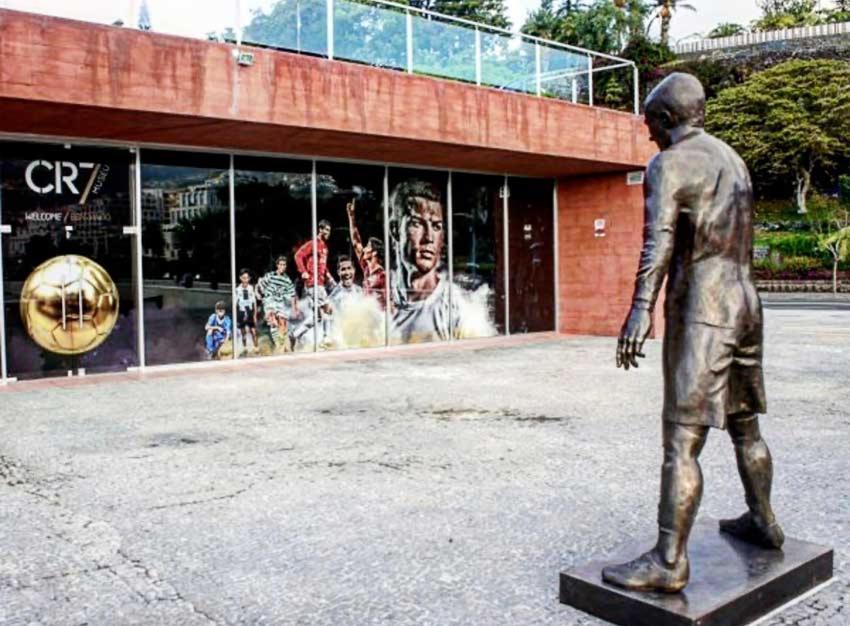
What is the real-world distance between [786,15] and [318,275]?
167 feet

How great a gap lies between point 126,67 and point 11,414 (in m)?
3.88

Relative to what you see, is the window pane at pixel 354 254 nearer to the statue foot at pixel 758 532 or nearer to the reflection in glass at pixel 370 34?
the reflection in glass at pixel 370 34

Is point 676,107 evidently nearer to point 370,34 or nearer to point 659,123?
point 659,123

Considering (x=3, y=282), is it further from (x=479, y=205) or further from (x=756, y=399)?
(x=756, y=399)

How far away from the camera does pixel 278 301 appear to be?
1370 centimetres

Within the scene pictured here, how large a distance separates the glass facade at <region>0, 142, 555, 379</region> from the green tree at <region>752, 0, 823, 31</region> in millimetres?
43965

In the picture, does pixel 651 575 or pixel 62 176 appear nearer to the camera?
pixel 651 575

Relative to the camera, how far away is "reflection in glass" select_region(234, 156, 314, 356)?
1329cm

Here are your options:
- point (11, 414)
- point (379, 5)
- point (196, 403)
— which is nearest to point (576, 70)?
point (379, 5)

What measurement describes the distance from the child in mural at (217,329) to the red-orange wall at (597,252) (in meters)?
6.92

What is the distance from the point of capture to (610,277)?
54.3ft

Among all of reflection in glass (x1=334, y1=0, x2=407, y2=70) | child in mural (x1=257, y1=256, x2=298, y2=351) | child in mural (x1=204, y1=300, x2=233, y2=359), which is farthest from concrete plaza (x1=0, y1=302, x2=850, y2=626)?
reflection in glass (x1=334, y1=0, x2=407, y2=70)

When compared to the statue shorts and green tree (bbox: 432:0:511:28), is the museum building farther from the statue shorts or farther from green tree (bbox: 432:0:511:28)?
green tree (bbox: 432:0:511:28)

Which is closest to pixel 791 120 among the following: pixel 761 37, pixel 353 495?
pixel 761 37
